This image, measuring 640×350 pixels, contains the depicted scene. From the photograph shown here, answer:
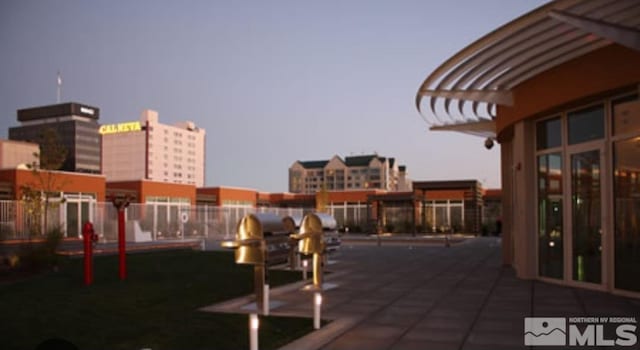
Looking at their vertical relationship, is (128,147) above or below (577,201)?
above

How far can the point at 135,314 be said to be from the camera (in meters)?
8.70

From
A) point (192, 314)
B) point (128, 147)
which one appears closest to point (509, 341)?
point (192, 314)

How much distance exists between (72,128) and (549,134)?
487 feet

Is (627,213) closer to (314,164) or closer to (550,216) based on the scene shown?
(550,216)

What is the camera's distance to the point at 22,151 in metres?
96.6

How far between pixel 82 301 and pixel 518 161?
994 centimetres

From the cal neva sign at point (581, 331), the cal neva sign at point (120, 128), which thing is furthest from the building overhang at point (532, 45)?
the cal neva sign at point (120, 128)

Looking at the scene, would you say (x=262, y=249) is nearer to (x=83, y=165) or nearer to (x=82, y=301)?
(x=82, y=301)

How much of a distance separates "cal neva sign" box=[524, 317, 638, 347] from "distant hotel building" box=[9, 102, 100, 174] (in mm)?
147588

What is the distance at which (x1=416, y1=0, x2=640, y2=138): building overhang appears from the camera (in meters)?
8.68

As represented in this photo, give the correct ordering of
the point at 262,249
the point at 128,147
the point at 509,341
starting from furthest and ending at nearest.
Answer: the point at 128,147 → the point at 262,249 → the point at 509,341

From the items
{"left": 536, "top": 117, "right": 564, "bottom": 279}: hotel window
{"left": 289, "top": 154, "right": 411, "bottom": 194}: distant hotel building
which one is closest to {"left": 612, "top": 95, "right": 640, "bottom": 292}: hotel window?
{"left": 536, "top": 117, "right": 564, "bottom": 279}: hotel window

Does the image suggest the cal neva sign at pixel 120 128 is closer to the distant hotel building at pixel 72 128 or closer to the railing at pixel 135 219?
the distant hotel building at pixel 72 128

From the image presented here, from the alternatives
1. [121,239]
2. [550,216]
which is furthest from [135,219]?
[550,216]
